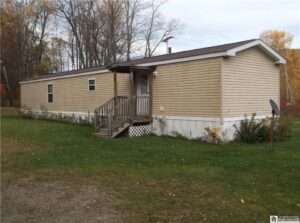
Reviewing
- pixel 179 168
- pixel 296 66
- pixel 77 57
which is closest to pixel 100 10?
pixel 77 57

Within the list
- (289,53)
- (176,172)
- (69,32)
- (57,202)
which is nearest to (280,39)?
(289,53)

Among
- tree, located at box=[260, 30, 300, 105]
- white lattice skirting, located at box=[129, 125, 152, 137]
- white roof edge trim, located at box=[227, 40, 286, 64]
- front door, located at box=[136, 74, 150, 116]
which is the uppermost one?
tree, located at box=[260, 30, 300, 105]

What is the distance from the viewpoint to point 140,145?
11.2 m

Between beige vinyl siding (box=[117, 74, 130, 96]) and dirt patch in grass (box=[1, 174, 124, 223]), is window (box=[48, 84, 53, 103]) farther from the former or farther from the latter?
dirt patch in grass (box=[1, 174, 124, 223])

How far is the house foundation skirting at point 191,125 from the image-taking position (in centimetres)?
1191

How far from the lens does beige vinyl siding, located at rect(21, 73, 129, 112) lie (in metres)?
17.1

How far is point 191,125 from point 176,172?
5489 millimetres

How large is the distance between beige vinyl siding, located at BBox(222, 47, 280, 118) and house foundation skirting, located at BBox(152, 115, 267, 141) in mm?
314

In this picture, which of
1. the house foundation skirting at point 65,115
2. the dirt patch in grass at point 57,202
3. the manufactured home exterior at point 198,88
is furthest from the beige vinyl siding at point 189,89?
the dirt patch in grass at point 57,202

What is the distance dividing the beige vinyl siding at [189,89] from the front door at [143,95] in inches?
17.9

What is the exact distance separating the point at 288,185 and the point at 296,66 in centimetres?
3895

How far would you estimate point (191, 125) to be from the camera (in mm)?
12812

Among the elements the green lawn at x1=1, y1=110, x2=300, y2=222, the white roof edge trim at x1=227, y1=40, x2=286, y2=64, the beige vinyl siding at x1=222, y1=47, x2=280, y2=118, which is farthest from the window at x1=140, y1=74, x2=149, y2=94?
the white roof edge trim at x1=227, y1=40, x2=286, y2=64

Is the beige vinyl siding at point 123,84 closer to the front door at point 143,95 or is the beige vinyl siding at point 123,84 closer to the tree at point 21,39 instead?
the front door at point 143,95
